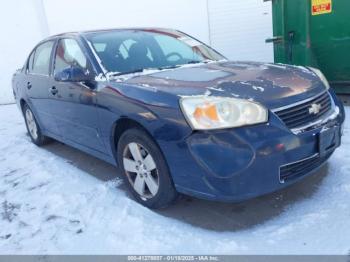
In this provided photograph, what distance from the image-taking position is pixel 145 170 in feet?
9.89

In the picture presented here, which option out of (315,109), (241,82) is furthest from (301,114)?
(241,82)

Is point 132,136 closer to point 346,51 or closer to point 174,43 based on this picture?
point 174,43

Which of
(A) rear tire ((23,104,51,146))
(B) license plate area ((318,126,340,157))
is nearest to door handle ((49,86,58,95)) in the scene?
(A) rear tire ((23,104,51,146))

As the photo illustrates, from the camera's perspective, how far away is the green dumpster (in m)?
5.14

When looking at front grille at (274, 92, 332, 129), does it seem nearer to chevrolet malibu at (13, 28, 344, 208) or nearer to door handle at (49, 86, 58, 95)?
chevrolet malibu at (13, 28, 344, 208)

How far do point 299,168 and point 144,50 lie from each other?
1.85 metres

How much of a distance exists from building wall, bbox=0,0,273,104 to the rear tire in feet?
14.9

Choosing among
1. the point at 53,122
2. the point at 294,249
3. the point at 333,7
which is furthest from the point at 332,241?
the point at 333,7

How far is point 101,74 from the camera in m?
3.34

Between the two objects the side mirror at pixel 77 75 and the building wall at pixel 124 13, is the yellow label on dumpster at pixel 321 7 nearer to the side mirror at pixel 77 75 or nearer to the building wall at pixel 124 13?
the side mirror at pixel 77 75

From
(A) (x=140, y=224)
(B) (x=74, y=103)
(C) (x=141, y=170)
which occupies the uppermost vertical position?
(B) (x=74, y=103)

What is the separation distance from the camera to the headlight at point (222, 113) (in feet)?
8.13

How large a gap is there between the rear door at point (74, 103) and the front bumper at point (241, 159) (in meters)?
1.11

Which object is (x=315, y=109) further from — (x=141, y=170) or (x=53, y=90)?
(x=53, y=90)
